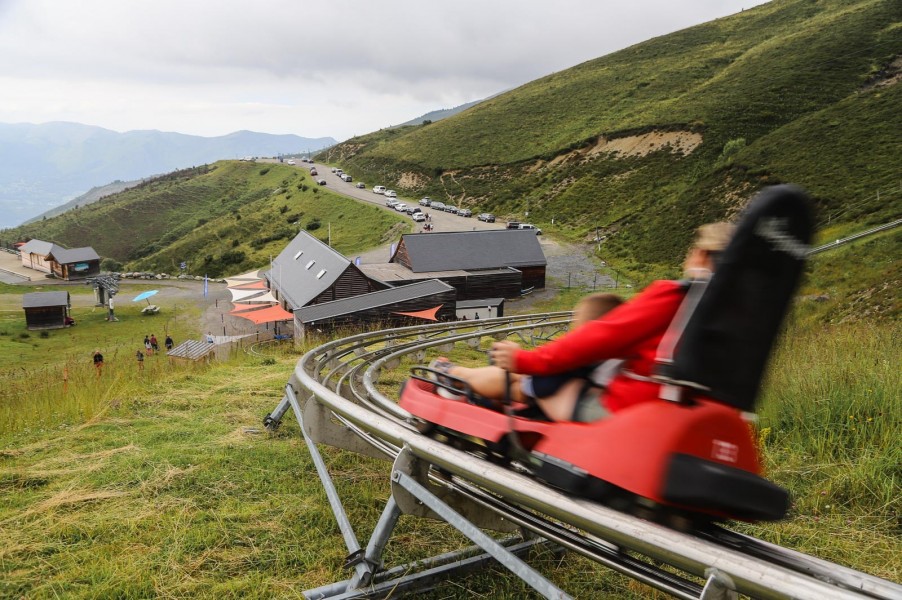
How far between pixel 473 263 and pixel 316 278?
1194cm

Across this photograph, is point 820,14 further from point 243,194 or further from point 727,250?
point 727,250

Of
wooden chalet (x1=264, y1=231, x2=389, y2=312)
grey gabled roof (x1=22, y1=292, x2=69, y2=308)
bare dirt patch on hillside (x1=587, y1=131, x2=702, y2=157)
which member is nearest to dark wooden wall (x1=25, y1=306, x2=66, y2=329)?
grey gabled roof (x1=22, y1=292, x2=69, y2=308)

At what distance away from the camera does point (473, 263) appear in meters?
41.8

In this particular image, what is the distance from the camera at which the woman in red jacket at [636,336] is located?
281cm

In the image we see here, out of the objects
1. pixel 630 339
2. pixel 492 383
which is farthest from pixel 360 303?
pixel 630 339

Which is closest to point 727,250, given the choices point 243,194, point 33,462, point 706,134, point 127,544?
point 127,544

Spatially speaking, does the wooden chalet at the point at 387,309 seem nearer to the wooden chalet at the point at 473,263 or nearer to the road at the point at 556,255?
the wooden chalet at the point at 473,263

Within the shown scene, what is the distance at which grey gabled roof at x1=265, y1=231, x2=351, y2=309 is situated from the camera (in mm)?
34094

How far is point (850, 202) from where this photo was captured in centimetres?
3716

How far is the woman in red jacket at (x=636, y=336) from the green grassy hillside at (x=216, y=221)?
5862 centimetres

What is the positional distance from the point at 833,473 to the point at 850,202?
40.5 meters

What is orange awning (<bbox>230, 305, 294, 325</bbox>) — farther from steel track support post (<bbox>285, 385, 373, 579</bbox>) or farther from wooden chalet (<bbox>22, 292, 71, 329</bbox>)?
steel track support post (<bbox>285, 385, 373, 579</bbox>)

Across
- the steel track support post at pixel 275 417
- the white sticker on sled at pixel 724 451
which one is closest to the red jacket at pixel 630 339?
the white sticker on sled at pixel 724 451

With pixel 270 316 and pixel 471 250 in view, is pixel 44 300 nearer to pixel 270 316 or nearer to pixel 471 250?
pixel 270 316
